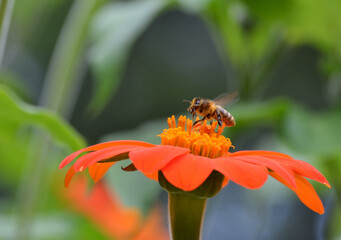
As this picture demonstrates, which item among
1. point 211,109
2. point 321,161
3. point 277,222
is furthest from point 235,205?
point 211,109

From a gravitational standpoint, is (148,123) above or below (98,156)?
above

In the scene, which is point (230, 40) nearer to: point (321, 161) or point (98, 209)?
point (321, 161)

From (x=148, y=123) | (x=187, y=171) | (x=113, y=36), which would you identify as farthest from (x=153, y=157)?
(x=148, y=123)

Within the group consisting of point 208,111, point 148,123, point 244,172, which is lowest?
point 244,172

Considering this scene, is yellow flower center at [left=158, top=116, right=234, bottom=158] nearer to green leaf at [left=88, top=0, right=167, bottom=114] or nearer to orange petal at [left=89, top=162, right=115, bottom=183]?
→ orange petal at [left=89, top=162, right=115, bottom=183]

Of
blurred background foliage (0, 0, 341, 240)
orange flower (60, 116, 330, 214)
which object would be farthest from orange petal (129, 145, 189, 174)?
blurred background foliage (0, 0, 341, 240)

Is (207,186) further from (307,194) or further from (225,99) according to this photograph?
(225,99)
